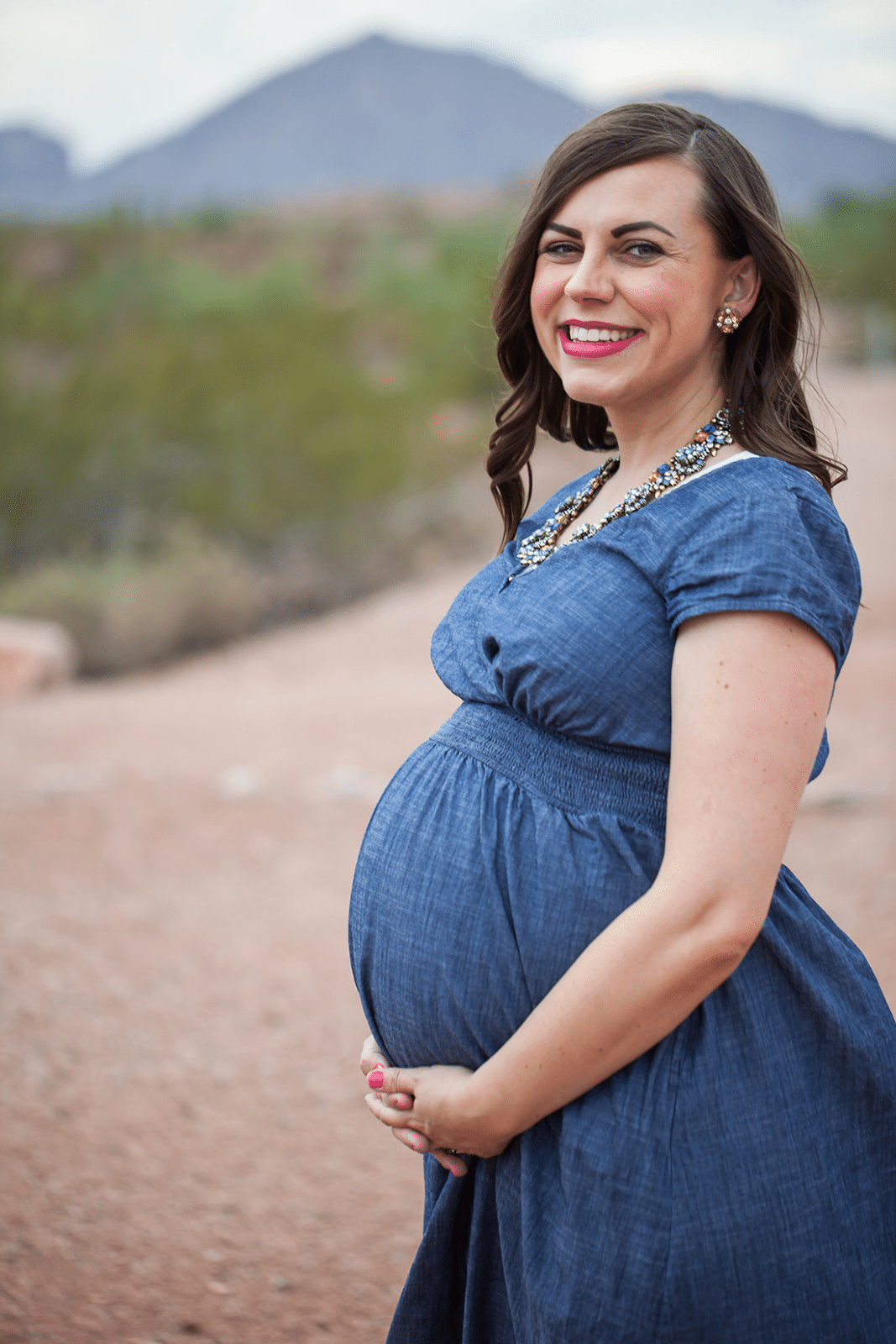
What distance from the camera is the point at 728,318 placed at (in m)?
1.27

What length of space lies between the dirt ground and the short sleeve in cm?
204

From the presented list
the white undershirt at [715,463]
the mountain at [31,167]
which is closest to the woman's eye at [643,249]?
the white undershirt at [715,463]

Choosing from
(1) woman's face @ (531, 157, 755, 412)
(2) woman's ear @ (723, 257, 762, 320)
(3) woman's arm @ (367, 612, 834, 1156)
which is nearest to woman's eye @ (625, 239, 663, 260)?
(1) woman's face @ (531, 157, 755, 412)

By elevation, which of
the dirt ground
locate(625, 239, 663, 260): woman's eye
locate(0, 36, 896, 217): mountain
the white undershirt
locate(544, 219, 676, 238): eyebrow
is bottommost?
the dirt ground

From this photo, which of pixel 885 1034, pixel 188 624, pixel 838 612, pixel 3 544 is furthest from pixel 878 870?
pixel 3 544

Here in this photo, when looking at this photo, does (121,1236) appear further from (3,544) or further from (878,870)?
(3,544)

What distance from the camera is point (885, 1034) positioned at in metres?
1.26

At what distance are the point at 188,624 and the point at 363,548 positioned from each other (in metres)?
3.11

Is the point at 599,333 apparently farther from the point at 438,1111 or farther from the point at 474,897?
the point at 438,1111

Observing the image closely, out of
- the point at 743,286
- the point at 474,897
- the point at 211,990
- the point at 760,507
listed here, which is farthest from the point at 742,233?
the point at 211,990

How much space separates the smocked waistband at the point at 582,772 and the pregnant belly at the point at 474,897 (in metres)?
0.01

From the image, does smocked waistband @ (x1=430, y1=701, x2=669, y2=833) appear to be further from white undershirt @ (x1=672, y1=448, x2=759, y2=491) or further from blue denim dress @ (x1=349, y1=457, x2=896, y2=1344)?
white undershirt @ (x1=672, y1=448, x2=759, y2=491)

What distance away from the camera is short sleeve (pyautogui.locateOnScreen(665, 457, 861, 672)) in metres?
1.03

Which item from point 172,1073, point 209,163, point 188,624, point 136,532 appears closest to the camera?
point 172,1073
